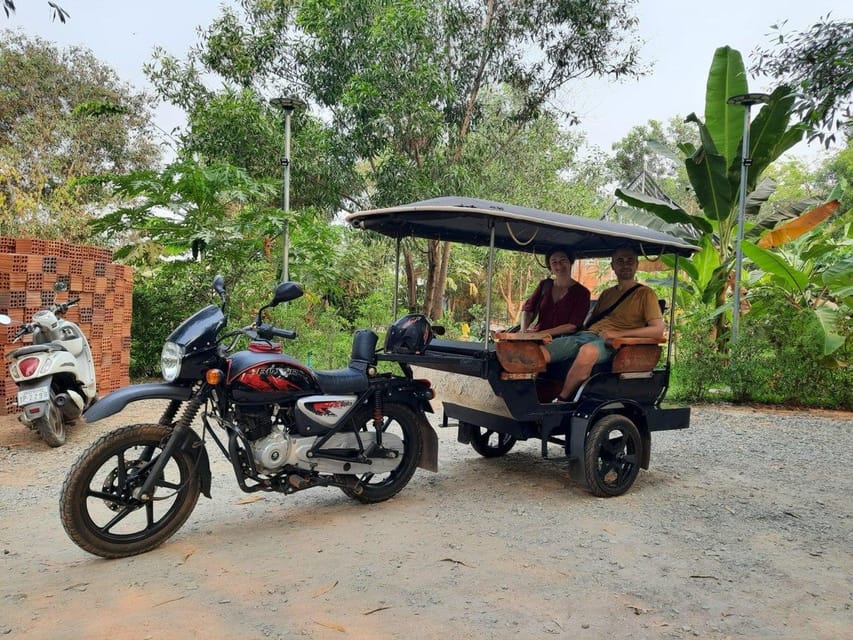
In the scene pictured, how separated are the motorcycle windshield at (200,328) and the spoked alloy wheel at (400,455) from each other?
117 centimetres

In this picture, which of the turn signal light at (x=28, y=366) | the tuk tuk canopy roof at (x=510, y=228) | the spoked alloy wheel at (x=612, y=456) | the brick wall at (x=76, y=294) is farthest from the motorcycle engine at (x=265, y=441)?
the brick wall at (x=76, y=294)

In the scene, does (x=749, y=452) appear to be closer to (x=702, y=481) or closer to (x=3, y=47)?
(x=702, y=481)

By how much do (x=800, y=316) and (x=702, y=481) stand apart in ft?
15.4

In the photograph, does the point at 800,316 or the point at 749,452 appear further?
the point at 800,316

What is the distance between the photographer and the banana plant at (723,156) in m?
8.98

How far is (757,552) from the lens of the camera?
371 centimetres

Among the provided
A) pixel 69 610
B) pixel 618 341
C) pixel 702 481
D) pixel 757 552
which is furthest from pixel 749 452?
pixel 69 610

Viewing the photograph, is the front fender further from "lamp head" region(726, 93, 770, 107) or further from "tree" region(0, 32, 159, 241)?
"tree" region(0, 32, 159, 241)

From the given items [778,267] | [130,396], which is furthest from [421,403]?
[778,267]

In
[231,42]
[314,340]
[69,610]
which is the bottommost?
[69,610]

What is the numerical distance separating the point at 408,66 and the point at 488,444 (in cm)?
753

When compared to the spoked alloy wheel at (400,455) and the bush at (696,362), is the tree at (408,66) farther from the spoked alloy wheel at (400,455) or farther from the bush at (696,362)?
the spoked alloy wheel at (400,455)

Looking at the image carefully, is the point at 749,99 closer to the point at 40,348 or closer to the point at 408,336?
the point at 408,336

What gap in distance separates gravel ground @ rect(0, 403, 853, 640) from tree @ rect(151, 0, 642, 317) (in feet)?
21.9
